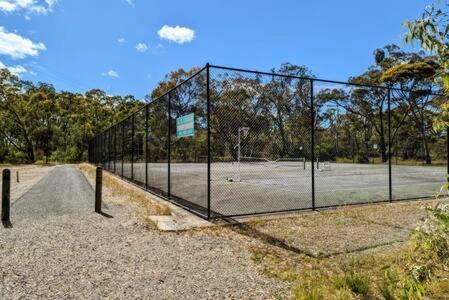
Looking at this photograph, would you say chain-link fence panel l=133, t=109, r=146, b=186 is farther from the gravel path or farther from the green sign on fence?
the gravel path

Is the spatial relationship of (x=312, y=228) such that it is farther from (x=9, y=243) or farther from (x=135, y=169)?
(x=135, y=169)

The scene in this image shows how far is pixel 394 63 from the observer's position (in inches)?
1345

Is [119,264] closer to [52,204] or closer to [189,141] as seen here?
[189,141]

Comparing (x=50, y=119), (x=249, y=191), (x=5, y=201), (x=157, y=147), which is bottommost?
(x=249, y=191)

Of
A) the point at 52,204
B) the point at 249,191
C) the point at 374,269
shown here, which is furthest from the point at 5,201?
the point at 374,269

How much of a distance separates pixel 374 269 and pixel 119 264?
2.55 meters

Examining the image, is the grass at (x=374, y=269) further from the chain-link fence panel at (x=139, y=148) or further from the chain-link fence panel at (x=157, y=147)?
the chain-link fence panel at (x=139, y=148)

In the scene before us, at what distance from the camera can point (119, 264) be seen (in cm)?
370

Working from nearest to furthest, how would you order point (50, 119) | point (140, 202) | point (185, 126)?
1. point (185, 126)
2. point (140, 202)
3. point (50, 119)

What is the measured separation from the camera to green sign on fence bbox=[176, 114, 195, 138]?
670 cm

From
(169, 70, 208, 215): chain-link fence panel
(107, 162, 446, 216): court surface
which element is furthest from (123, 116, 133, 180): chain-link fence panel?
(169, 70, 208, 215): chain-link fence panel

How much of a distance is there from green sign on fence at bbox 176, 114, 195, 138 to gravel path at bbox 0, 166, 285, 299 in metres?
1.99

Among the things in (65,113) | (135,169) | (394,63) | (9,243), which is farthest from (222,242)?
(65,113)

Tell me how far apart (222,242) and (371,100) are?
1250 inches
